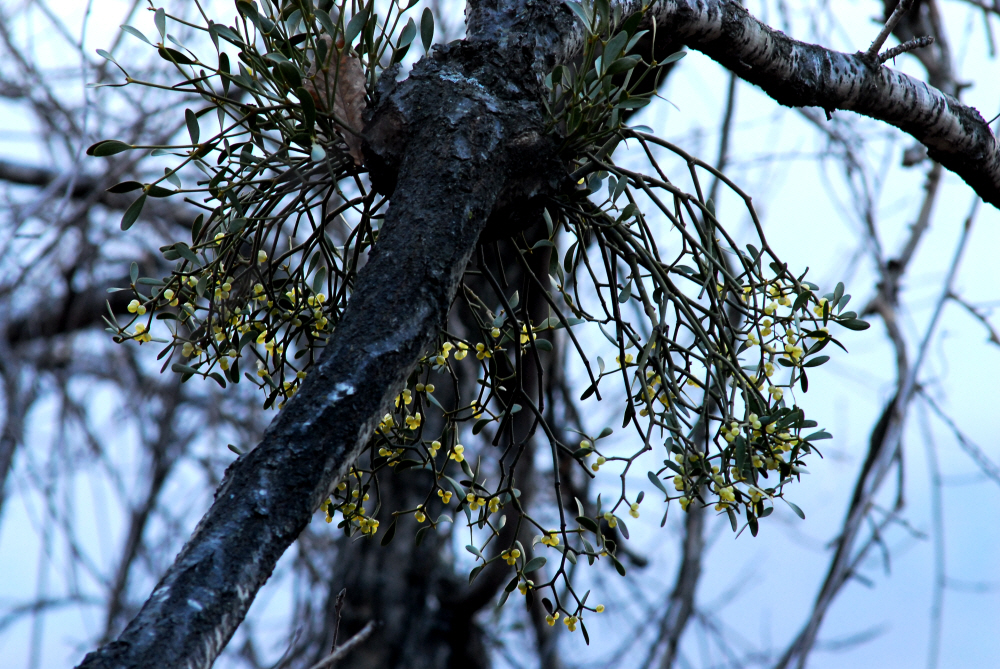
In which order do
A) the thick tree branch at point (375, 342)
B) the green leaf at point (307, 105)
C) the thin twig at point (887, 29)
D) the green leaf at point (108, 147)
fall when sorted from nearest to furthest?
the thick tree branch at point (375, 342) < the green leaf at point (307, 105) < the green leaf at point (108, 147) < the thin twig at point (887, 29)

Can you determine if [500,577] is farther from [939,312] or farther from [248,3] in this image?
[248,3]

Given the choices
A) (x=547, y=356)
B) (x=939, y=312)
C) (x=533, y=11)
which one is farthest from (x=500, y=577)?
(x=533, y=11)

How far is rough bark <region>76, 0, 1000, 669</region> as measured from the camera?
1.38 ft

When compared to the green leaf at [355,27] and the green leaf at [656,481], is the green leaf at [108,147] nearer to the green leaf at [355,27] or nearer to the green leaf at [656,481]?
the green leaf at [355,27]

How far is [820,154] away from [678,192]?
1.43 meters

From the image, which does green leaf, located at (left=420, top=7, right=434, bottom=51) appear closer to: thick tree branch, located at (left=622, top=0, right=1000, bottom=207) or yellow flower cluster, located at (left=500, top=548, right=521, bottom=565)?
thick tree branch, located at (left=622, top=0, right=1000, bottom=207)

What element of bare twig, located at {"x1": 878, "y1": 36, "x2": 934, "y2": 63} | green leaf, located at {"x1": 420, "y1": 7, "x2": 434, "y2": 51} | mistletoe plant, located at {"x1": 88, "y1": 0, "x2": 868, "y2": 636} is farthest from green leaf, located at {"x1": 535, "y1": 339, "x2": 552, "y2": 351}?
bare twig, located at {"x1": 878, "y1": 36, "x2": 934, "y2": 63}

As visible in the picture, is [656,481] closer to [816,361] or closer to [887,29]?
[816,361]

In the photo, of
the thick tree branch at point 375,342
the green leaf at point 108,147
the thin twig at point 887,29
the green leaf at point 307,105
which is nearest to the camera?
the thick tree branch at point 375,342

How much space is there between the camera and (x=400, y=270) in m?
0.54

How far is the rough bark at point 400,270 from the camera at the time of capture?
1.38 feet

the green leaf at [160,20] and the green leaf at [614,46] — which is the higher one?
the green leaf at [160,20]

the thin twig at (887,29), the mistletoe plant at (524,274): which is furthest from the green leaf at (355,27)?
the thin twig at (887,29)

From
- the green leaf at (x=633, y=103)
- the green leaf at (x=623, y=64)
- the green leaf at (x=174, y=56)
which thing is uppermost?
the green leaf at (x=174, y=56)
